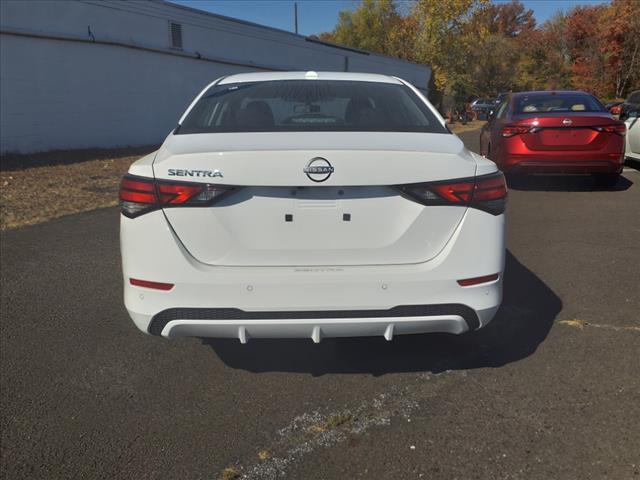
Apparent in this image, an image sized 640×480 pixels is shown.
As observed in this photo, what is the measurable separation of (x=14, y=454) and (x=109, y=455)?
0.42 meters

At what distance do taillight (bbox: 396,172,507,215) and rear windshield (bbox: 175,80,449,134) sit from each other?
0.51 meters

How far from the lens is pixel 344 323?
2.59 m

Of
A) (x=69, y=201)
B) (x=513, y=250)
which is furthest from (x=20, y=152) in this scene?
(x=513, y=250)

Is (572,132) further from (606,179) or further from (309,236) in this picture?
(309,236)

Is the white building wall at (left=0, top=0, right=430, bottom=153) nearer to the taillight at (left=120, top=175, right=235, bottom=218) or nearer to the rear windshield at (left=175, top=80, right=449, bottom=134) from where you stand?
the rear windshield at (left=175, top=80, right=449, bottom=134)

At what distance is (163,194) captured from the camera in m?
2.52

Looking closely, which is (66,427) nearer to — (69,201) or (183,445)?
(183,445)

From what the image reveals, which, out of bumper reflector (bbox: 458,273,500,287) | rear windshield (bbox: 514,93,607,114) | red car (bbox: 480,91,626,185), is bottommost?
red car (bbox: 480,91,626,185)

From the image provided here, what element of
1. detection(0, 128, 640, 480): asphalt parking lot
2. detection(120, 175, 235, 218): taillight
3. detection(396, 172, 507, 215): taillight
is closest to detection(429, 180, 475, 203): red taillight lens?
detection(396, 172, 507, 215): taillight

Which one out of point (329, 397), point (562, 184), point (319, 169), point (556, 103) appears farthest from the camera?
point (562, 184)

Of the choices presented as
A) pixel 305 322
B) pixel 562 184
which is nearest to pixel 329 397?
pixel 305 322

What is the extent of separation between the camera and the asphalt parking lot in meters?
2.41

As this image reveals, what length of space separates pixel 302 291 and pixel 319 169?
0.55 metres

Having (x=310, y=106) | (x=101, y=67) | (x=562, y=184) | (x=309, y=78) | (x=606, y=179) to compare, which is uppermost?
(x=309, y=78)
